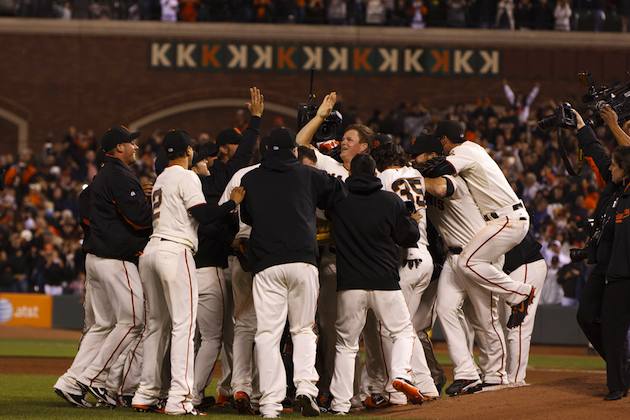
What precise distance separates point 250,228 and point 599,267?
9.74 feet

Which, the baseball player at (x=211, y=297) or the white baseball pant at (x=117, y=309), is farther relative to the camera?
the white baseball pant at (x=117, y=309)

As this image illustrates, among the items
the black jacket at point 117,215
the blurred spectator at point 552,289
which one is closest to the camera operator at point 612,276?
the black jacket at point 117,215

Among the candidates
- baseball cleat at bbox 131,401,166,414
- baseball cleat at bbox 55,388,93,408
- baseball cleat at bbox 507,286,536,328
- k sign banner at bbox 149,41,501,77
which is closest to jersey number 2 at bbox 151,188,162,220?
baseball cleat at bbox 131,401,166,414

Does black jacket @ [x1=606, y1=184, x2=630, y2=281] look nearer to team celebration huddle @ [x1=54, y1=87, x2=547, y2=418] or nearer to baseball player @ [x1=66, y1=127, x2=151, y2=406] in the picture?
team celebration huddle @ [x1=54, y1=87, x2=547, y2=418]

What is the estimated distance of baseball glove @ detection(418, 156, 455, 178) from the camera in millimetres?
11031

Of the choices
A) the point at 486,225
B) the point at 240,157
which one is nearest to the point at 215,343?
the point at 240,157

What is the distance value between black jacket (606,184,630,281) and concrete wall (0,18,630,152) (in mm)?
21009

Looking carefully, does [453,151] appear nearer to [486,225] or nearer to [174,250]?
[486,225]

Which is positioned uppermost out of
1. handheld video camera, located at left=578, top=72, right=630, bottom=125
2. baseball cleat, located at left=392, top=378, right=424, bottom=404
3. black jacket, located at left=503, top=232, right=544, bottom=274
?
handheld video camera, located at left=578, top=72, right=630, bottom=125

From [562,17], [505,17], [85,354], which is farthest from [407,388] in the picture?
[562,17]

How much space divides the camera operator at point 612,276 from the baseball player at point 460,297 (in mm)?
951

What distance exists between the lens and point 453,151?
1122 cm

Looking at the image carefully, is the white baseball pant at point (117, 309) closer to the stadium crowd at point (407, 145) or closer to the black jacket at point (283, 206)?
the black jacket at point (283, 206)

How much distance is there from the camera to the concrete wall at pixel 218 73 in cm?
3098
